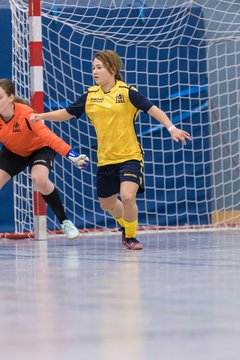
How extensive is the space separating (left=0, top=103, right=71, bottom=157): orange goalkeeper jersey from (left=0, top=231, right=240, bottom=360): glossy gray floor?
830 mm

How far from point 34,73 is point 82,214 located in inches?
68.1

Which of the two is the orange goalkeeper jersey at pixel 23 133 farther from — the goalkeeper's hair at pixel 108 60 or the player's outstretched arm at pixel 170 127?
the player's outstretched arm at pixel 170 127

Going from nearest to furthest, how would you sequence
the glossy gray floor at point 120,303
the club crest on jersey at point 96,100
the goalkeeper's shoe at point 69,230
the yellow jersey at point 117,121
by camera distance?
the glossy gray floor at point 120,303
the yellow jersey at point 117,121
the club crest on jersey at point 96,100
the goalkeeper's shoe at point 69,230

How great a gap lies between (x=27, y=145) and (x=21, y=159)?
0.49 ft

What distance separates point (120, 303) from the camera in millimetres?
4512

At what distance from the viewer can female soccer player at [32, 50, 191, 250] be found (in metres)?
7.50

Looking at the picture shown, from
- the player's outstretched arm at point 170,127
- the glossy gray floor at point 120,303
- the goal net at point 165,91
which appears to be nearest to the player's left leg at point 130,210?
the glossy gray floor at point 120,303

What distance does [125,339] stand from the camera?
11.7 ft

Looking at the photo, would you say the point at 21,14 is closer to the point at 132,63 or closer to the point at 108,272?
the point at 132,63

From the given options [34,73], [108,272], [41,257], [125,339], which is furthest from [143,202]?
[125,339]

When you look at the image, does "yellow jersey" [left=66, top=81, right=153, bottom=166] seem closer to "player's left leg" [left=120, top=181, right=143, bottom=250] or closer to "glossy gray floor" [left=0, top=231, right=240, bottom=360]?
"player's left leg" [left=120, top=181, right=143, bottom=250]

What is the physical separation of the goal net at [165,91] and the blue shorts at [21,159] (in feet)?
5.51

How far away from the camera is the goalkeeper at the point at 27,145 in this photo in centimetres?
795

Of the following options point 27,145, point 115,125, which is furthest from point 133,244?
point 27,145
